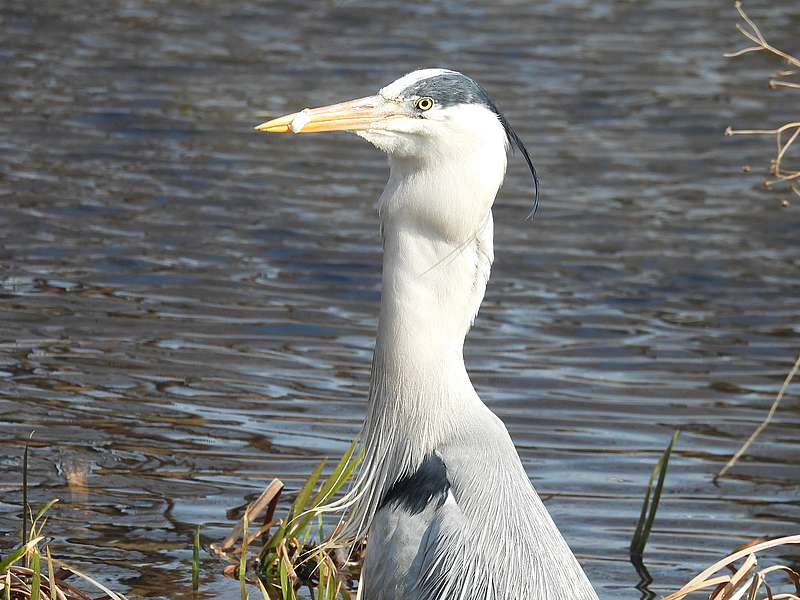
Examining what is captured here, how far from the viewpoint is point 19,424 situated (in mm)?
6715

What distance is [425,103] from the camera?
456cm

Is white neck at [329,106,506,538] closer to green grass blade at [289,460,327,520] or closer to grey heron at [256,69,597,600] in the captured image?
grey heron at [256,69,597,600]

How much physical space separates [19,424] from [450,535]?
2.94 meters

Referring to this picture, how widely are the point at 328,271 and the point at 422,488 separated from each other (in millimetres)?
5011

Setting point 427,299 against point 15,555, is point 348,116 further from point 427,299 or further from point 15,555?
point 15,555

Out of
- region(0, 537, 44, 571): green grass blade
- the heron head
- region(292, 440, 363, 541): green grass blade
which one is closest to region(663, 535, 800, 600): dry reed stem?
region(292, 440, 363, 541): green grass blade

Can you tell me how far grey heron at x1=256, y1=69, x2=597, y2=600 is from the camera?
440cm

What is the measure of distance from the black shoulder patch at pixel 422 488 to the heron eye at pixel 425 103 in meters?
1.05

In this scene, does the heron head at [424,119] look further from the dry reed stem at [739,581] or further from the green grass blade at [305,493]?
the dry reed stem at [739,581]

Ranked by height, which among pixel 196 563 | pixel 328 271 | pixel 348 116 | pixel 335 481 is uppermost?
pixel 348 116

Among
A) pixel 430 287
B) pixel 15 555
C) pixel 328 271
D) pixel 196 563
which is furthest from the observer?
pixel 328 271

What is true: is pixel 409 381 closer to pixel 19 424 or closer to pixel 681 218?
pixel 19 424

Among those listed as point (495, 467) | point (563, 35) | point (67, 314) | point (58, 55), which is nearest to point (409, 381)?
point (495, 467)

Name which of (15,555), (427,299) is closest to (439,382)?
(427,299)
